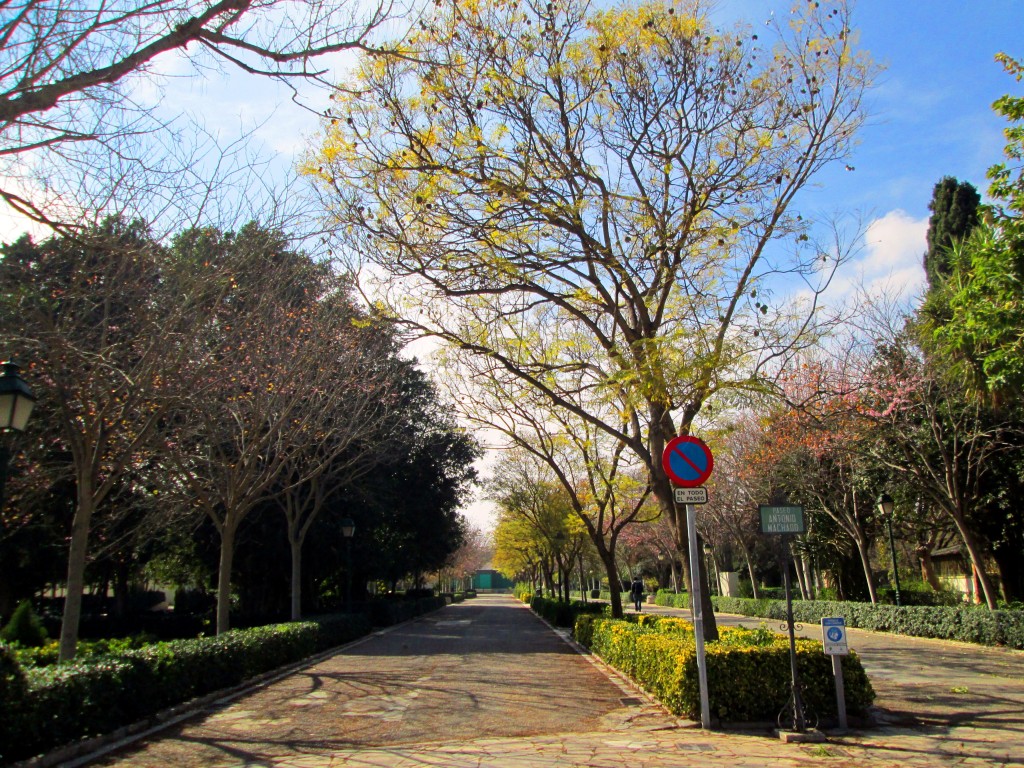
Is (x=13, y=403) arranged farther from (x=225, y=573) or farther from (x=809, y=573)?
(x=809, y=573)

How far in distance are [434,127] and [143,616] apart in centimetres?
2631

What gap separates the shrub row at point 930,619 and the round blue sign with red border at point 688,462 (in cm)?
1183

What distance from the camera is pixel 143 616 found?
28.6 meters

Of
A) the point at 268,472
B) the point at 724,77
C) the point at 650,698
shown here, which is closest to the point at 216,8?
the point at 724,77

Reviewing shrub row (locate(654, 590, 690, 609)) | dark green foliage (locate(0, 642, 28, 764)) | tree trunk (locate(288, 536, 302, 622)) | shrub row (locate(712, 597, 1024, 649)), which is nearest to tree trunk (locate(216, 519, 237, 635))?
tree trunk (locate(288, 536, 302, 622))

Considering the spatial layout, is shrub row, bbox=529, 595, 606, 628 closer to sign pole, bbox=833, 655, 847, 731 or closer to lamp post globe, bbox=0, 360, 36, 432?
sign pole, bbox=833, 655, 847, 731

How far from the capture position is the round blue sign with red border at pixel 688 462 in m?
8.07

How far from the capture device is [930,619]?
19.0 metres

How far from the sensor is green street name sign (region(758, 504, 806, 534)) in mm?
7730

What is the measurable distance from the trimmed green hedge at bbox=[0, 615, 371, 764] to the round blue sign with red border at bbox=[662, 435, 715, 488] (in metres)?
6.38

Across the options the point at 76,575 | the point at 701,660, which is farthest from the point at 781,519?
the point at 76,575

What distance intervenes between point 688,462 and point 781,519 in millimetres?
1117

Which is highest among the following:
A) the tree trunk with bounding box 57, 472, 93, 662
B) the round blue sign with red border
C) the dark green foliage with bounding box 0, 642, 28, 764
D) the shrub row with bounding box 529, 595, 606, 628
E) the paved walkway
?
the round blue sign with red border

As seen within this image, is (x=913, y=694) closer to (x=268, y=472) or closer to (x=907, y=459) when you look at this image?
(x=907, y=459)
